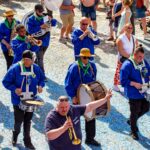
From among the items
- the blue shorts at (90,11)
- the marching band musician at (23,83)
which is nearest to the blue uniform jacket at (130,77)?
the marching band musician at (23,83)

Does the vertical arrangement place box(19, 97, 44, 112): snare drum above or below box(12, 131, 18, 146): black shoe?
above

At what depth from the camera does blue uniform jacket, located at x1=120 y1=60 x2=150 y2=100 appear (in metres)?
8.24

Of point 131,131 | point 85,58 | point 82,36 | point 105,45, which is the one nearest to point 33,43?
point 82,36

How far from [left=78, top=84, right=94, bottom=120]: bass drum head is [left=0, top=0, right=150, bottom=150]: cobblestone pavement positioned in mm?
769

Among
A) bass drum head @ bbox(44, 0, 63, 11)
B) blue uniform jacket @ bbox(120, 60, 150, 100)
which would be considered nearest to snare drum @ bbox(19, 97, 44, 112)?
blue uniform jacket @ bbox(120, 60, 150, 100)

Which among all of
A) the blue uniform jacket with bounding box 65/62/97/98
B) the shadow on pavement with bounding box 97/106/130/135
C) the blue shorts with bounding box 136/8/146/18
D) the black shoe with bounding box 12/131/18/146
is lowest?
the shadow on pavement with bounding box 97/106/130/135

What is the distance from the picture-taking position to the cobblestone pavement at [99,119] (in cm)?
847

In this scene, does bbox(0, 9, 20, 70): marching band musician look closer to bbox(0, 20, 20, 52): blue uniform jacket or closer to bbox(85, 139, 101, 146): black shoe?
bbox(0, 20, 20, 52): blue uniform jacket

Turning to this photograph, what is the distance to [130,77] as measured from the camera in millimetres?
8328

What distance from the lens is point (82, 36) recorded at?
9.94 m

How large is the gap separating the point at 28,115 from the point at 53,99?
2.25 m

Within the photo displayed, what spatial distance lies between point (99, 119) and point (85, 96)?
1.50m

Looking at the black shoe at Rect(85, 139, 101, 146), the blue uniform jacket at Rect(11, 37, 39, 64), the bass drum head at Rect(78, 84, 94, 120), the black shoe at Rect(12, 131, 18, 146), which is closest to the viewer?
the bass drum head at Rect(78, 84, 94, 120)

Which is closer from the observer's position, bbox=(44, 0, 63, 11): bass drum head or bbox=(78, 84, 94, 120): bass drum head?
bbox=(78, 84, 94, 120): bass drum head
